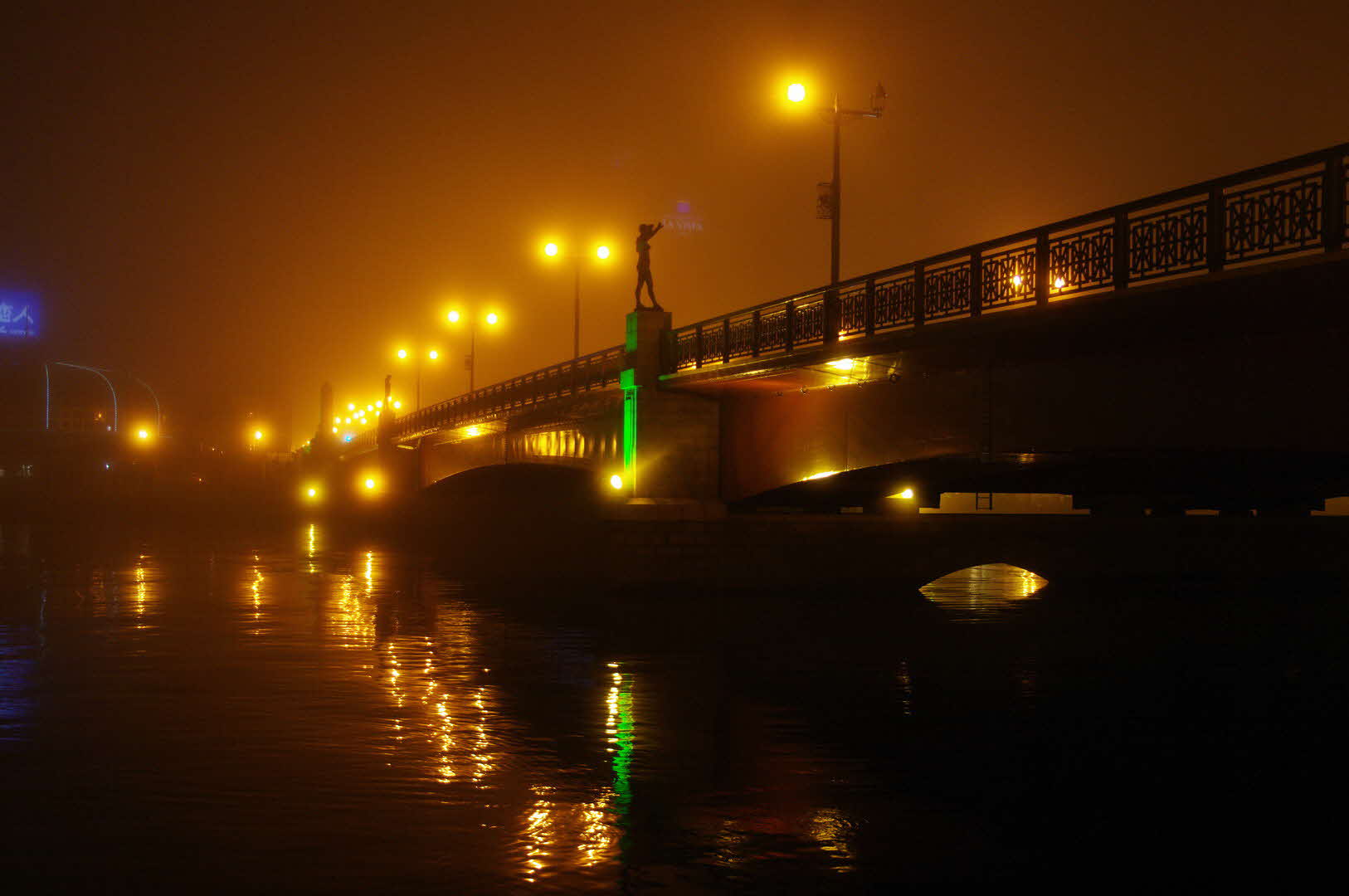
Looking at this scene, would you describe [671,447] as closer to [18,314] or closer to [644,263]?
[644,263]

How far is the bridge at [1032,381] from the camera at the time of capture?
53.9ft

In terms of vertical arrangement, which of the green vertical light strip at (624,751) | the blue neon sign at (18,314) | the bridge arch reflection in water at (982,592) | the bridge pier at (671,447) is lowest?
the bridge arch reflection in water at (982,592)

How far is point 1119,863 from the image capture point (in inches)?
376

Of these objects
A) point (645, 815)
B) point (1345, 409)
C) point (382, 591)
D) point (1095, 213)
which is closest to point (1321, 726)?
point (1345, 409)

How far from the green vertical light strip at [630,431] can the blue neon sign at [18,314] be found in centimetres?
10428

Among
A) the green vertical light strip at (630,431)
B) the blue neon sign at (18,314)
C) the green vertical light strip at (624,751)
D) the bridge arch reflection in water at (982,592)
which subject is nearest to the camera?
the green vertical light strip at (624,751)

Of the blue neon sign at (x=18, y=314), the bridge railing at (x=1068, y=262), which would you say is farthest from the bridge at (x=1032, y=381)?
the blue neon sign at (x=18, y=314)

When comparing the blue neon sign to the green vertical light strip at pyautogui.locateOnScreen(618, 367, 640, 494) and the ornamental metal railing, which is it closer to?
the ornamental metal railing

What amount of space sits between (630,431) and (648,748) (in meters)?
20.4

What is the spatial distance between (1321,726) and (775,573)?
1647cm

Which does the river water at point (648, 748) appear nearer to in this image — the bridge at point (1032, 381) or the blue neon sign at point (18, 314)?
the bridge at point (1032, 381)

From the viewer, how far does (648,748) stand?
1343cm

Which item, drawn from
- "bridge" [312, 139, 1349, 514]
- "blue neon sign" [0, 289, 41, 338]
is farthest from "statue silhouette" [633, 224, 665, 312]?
"blue neon sign" [0, 289, 41, 338]

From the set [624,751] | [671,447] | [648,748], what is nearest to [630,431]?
[671,447]
